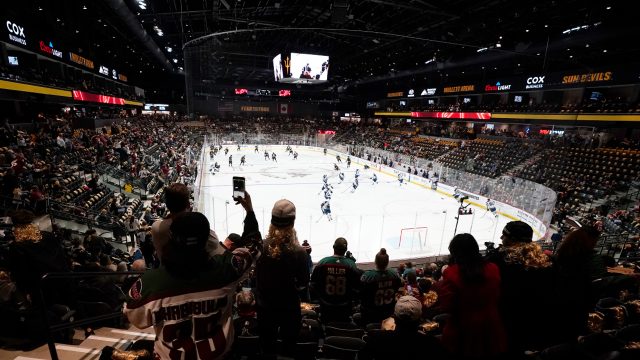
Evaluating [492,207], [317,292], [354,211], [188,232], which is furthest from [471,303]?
[492,207]

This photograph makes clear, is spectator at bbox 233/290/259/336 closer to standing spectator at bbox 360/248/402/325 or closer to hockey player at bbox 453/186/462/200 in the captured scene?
standing spectator at bbox 360/248/402/325

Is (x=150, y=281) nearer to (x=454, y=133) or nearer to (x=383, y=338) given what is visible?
(x=383, y=338)

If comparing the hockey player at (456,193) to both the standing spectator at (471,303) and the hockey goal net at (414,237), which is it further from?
the standing spectator at (471,303)

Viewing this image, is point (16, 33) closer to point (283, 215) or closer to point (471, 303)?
point (283, 215)

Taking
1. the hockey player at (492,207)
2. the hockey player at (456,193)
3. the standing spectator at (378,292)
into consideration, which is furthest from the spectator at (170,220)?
the hockey player at (456,193)

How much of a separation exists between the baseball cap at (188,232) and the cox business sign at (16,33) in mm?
16693

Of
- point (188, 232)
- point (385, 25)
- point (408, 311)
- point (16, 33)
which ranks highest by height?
point (385, 25)

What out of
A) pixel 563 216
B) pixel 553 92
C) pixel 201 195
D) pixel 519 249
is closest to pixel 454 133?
pixel 553 92

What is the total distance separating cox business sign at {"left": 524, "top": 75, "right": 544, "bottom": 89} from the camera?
2514cm

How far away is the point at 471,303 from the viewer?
1.99 metres

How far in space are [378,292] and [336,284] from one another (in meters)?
0.51

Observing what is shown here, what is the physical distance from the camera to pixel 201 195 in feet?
49.9

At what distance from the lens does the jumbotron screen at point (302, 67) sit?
74.4 ft

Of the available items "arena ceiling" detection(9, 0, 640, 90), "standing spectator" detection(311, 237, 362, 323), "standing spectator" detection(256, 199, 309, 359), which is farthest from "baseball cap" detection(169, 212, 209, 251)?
"arena ceiling" detection(9, 0, 640, 90)
